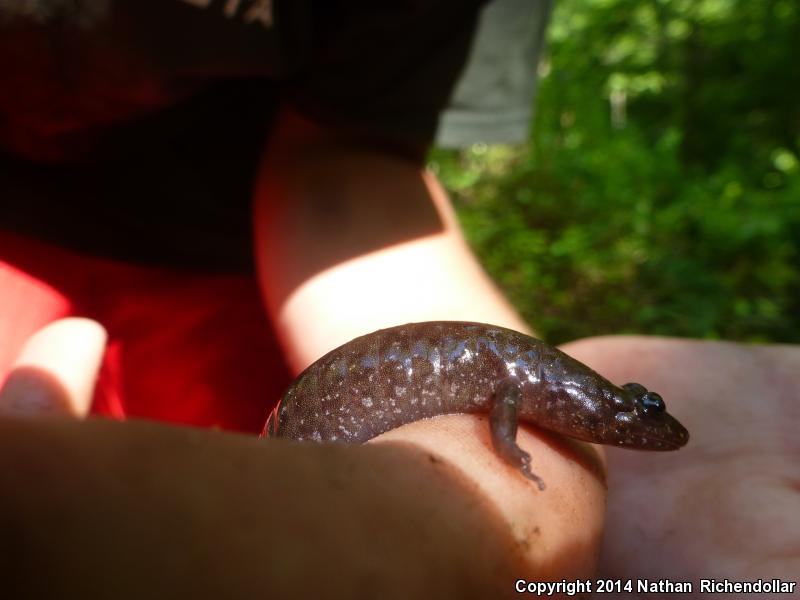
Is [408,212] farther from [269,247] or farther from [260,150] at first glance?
[260,150]

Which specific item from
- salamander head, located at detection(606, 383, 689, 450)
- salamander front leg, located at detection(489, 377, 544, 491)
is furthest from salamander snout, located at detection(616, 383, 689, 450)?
salamander front leg, located at detection(489, 377, 544, 491)

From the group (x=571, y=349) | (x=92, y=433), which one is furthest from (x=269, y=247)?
(x=92, y=433)

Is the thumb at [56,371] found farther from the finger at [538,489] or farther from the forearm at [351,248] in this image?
the finger at [538,489]

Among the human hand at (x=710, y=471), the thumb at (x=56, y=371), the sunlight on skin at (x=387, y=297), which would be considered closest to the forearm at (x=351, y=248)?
the sunlight on skin at (x=387, y=297)

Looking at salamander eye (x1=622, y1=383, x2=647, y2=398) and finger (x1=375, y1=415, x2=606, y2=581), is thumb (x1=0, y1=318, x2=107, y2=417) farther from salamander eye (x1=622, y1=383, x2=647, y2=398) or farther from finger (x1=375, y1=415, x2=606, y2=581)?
salamander eye (x1=622, y1=383, x2=647, y2=398)

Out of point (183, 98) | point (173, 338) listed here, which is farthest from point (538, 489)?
point (183, 98)
